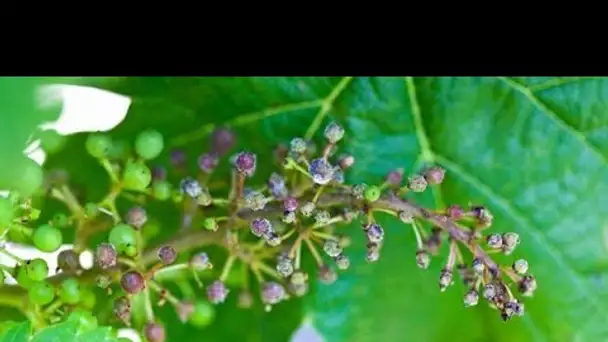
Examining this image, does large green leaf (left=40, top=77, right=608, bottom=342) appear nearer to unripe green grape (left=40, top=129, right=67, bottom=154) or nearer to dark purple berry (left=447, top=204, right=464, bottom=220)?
unripe green grape (left=40, top=129, right=67, bottom=154)

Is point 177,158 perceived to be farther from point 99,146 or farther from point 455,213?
point 455,213

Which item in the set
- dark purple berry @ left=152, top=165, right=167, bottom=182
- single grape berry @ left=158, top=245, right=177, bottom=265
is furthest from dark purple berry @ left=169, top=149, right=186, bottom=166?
single grape berry @ left=158, top=245, right=177, bottom=265

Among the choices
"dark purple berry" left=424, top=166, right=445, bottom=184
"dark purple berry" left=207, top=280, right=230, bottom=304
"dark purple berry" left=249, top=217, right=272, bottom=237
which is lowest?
"dark purple berry" left=207, top=280, right=230, bottom=304

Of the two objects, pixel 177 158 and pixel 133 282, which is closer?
pixel 133 282

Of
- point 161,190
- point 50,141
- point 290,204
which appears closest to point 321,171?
point 290,204

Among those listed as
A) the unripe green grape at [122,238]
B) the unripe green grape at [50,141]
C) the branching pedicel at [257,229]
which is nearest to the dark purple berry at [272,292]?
the branching pedicel at [257,229]
